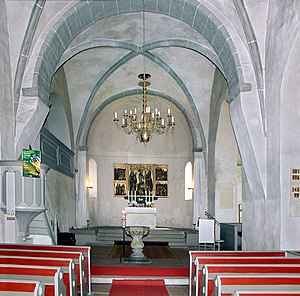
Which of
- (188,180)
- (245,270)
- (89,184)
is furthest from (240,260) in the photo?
(188,180)

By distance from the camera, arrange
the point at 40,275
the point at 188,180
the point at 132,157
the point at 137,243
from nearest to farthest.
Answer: the point at 40,275 < the point at 137,243 < the point at 188,180 < the point at 132,157

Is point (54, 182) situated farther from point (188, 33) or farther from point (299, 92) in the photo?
point (299, 92)

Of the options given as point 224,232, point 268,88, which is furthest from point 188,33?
point 224,232

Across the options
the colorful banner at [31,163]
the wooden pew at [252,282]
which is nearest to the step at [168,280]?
the colorful banner at [31,163]

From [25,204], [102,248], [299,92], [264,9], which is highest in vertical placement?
[264,9]

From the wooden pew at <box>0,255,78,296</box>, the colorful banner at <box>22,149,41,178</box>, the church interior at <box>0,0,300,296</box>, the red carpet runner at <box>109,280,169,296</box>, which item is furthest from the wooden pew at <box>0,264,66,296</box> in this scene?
the colorful banner at <box>22,149,41,178</box>

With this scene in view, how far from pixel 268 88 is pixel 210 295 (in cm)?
439

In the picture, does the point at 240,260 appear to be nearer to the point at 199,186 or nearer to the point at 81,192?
the point at 199,186

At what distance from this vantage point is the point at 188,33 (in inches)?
426

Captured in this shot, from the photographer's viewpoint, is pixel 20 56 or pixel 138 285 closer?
pixel 138 285

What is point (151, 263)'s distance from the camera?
9406mm

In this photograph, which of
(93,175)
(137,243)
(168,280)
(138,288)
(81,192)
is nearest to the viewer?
(138,288)

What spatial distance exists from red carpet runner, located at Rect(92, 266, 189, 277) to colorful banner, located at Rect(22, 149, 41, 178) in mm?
2343

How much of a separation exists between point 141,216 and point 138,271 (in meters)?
6.73
